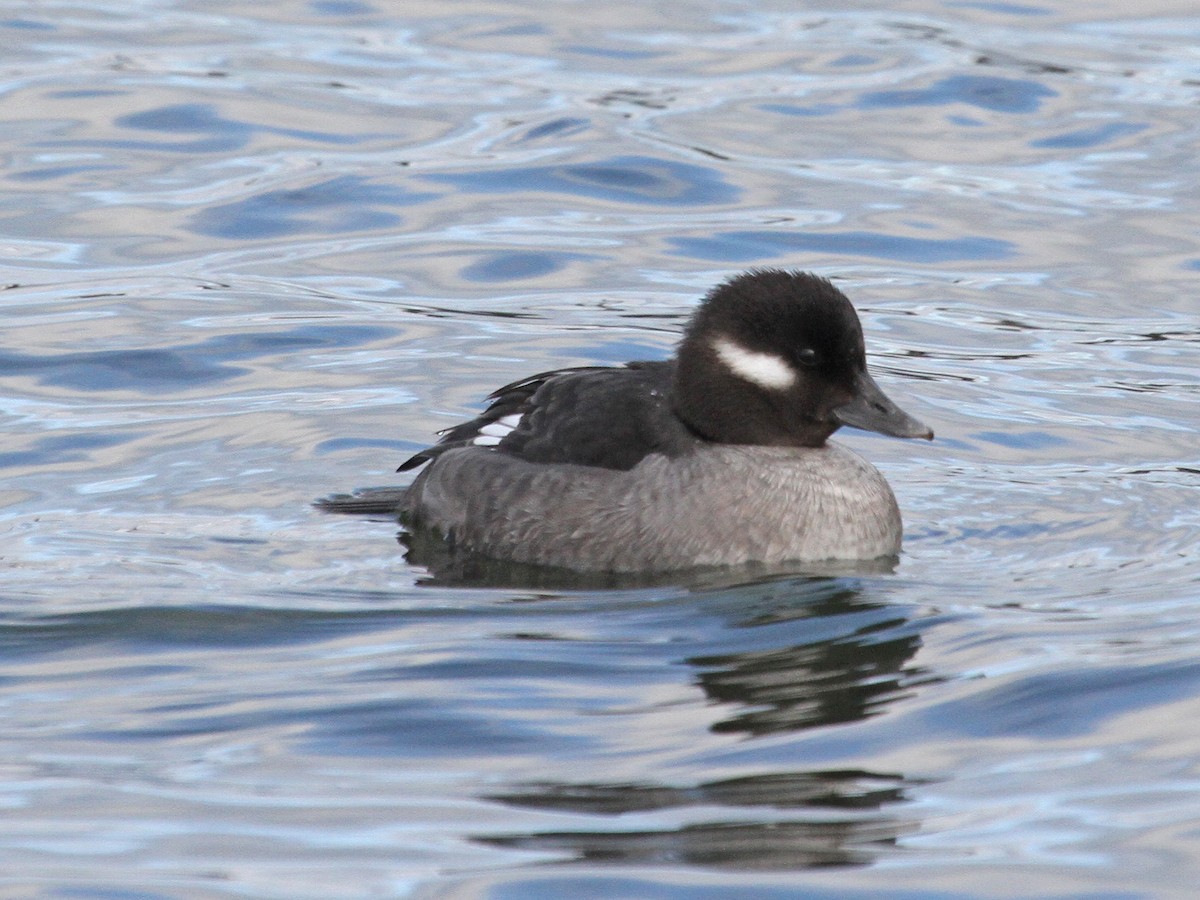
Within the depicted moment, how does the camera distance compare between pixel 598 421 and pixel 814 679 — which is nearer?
pixel 814 679

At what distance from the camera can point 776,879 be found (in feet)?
17.4

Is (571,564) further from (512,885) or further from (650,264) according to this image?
(650,264)

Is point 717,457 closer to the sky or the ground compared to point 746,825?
closer to the sky


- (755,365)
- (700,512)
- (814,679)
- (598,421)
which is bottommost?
(814,679)

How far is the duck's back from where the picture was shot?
327 inches

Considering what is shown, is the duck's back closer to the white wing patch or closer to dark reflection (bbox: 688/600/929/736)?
the white wing patch

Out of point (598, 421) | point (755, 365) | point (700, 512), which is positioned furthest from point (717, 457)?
point (598, 421)

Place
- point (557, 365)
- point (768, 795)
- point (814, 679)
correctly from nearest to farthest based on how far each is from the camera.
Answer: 1. point (768, 795)
2. point (814, 679)
3. point (557, 365)

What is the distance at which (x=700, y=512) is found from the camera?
8.31 metres

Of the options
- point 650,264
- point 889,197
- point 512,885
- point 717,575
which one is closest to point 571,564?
point 717,575

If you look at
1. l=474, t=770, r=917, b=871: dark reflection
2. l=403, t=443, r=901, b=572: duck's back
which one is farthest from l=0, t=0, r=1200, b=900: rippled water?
l=403, t=443, r=901, b=572: duck's back

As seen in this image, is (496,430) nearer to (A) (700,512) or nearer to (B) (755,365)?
(A) (700,512)

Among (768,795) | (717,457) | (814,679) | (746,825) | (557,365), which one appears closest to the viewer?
(746,825)

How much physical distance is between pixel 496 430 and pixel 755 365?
1376 mm
